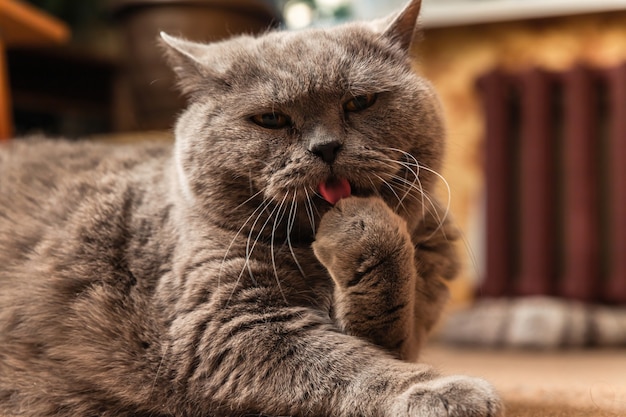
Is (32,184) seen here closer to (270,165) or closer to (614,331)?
(270,165)

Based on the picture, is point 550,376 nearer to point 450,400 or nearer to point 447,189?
point 447,189

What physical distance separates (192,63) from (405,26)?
35 cm

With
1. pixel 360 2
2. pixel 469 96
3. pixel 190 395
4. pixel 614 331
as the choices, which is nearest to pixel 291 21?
pixel 360 2

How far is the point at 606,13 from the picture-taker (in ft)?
9.04

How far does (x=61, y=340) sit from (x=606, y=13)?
2.46 m

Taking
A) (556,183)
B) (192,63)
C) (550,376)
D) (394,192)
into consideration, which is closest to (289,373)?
(394,192)

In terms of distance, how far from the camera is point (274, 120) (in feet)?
3.34

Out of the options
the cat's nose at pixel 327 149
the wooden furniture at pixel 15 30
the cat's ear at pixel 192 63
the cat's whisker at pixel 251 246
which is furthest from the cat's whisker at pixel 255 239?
the wooden furniture at pixel 15 30

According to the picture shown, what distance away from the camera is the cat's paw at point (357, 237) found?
0.94 meters

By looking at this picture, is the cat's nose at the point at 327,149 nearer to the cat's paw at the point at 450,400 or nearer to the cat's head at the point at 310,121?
the cat's head at the point at 310,121

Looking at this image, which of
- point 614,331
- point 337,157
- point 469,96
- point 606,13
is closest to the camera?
point 337,157

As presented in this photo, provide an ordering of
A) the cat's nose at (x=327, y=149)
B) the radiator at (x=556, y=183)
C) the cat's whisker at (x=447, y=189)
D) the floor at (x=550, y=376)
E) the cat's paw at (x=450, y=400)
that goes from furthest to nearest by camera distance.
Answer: the radiator at (x=556, y=183) < the floor at (x=550, y=376) < the cat's whisker at (x=447, y=189) < the cat's nose at (x=327, y=149) < the cat's paw at (x=450, y=400)

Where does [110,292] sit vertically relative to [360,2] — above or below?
below

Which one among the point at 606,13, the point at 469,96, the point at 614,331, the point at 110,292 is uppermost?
the point at 606,13
